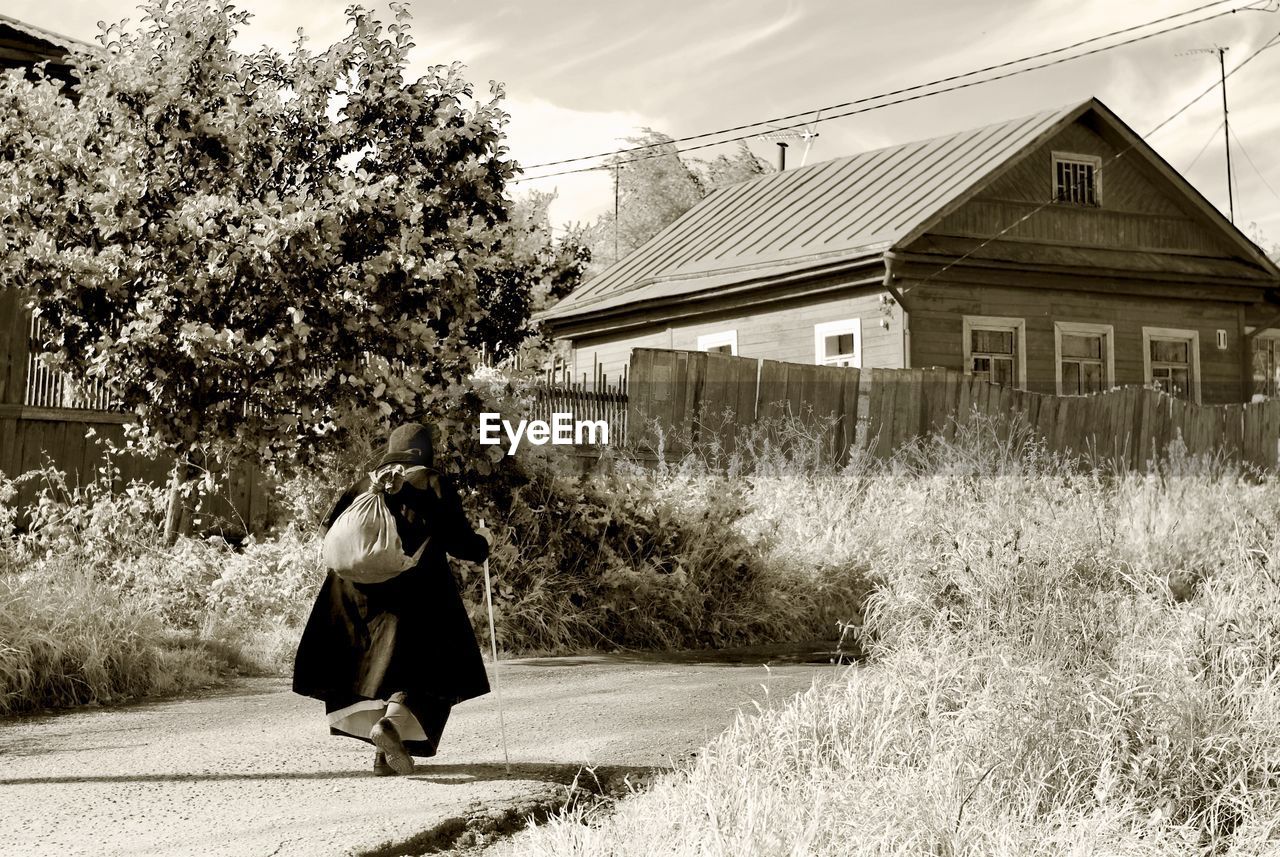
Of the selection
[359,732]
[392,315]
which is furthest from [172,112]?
[359,732]

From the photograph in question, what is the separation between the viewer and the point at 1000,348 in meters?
23.3

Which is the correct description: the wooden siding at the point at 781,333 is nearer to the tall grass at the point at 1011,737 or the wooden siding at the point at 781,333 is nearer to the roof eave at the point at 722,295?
the roof eave at the point at 722,295

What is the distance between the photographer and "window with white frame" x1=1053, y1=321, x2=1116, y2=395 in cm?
2373

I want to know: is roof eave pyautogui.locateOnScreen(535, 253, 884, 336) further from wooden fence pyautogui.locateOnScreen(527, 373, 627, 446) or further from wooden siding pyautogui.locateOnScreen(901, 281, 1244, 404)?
wooden fence pyautogui.locateOnScreen(527, 373, 627, 446)

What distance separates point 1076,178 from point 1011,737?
21008 mm

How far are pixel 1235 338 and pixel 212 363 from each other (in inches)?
855

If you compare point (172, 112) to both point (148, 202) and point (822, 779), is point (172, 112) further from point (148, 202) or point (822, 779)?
point (822, 779)

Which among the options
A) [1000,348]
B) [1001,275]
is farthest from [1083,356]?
[1001,275]

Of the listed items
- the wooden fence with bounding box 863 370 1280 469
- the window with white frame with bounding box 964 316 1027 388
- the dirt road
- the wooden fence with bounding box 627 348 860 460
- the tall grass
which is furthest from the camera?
the window with white frame with bounding box 964 316 1027 388

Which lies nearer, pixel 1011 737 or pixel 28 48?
pixel 1011 737

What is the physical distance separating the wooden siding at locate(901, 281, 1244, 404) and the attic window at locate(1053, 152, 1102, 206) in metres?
1.76

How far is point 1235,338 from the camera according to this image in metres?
25.7

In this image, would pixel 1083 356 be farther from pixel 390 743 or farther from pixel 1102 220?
pixel 390 743

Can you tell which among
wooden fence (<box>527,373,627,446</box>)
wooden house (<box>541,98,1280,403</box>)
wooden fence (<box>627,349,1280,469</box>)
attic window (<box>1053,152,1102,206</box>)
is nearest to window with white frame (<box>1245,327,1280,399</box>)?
wooden house (<box>541,98,1280,403</box>)
